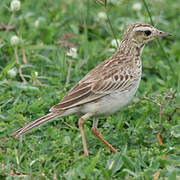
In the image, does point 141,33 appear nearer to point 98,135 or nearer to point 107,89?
point 107,89

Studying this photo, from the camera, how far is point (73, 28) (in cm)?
927

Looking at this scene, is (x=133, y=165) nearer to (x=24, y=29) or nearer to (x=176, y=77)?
(x=176, y=77)

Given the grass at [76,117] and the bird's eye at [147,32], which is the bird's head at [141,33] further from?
the grass at [76,117]

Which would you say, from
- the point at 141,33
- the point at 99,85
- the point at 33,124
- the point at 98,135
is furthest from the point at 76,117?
the point at 141,33

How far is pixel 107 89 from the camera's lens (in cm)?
611

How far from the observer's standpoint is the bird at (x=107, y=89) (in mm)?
5914

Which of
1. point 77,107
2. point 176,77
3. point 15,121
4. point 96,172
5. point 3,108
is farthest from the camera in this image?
point 176,77

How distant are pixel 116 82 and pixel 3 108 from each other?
5.73ft

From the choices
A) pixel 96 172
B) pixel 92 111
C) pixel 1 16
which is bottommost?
pixel 96 172

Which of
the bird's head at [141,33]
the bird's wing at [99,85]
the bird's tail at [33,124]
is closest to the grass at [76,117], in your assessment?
the bird's tail at [33,124]

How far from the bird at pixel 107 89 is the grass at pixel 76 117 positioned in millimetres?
303

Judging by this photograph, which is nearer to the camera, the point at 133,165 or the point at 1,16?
the point at 133,165

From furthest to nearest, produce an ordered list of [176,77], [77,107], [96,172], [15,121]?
[176,77], [15,121], [77,107], [96,172]

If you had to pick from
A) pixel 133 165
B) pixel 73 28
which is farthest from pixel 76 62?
pixel 133 165
